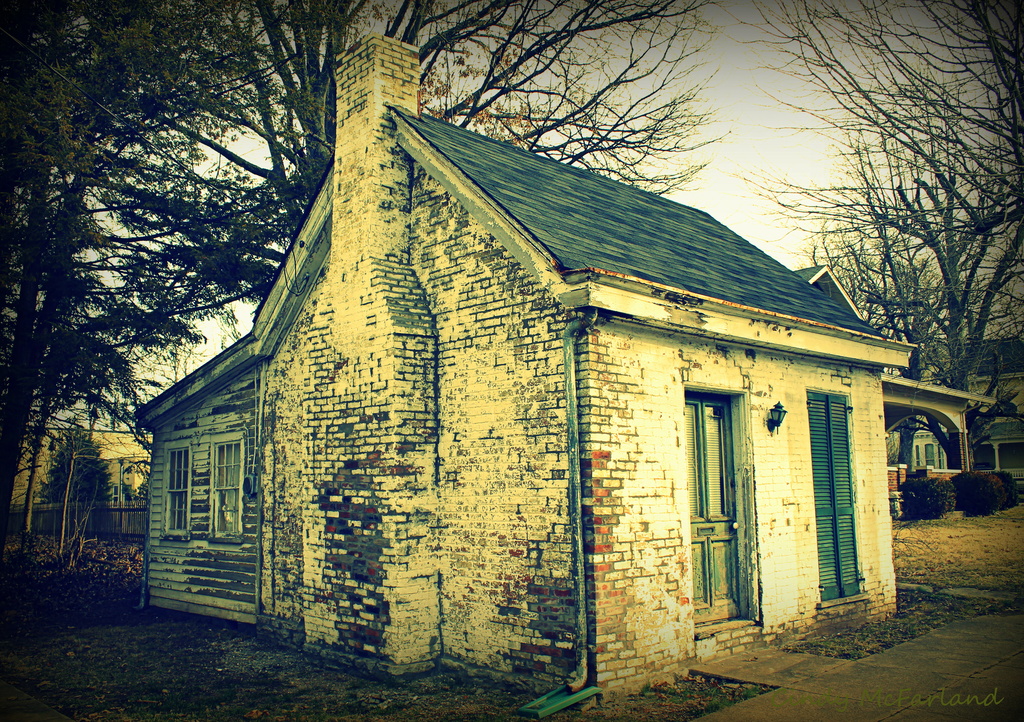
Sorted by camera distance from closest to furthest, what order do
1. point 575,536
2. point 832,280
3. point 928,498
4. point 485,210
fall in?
point 575,536 → point 485,210 → point 832,280 → point 928,498

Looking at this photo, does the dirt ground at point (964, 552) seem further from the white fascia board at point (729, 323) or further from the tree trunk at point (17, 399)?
the tree trunk at point (17, 399)

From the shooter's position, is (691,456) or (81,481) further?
(81,481)

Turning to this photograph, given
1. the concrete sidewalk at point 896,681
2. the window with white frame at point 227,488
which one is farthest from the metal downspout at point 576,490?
the window with white frame at point 227,488

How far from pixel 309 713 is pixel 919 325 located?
67.2ft

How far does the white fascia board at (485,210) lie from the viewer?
6117 millimetres

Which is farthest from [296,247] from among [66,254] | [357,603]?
[66,254]

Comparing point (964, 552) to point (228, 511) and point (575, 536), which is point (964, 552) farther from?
point (228, 511)

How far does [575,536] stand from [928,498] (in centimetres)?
1919

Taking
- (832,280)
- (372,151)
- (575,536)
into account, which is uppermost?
(372,151)

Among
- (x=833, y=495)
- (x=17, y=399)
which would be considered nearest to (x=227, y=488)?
(x=17, y=399)

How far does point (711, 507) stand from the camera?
24.4 ft

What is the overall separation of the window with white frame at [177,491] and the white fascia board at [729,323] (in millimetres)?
7749

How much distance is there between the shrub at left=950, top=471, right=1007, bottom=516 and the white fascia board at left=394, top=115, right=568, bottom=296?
20811mm

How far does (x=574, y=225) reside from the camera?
7.42 m
